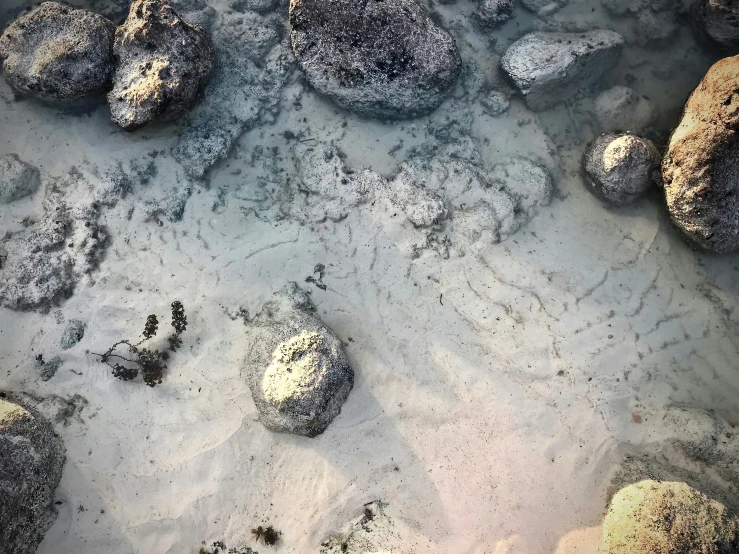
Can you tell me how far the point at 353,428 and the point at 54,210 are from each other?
12.3 feet

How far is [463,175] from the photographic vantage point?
18.4 ft

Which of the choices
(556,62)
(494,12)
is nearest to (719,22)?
(556,62)

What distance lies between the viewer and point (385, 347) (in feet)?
17.1

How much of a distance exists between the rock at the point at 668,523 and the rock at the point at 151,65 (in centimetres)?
574

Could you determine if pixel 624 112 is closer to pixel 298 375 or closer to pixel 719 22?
pixel 719 22

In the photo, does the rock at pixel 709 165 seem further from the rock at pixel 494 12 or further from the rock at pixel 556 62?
the rock at pixel 494 12

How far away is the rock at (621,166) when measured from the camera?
5336 mm

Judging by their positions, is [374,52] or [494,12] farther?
[494,12]

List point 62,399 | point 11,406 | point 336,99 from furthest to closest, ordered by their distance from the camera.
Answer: point 336,99
point 62,399
point 11,406

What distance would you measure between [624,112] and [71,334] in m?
6.35

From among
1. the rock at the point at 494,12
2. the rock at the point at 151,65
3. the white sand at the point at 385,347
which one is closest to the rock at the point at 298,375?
the white sand at the point at 385,347

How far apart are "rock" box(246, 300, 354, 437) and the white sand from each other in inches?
9.0

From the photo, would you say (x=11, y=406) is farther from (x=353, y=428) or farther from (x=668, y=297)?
(x=668, y=297)

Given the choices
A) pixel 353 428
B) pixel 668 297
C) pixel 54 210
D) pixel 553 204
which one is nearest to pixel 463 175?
pixel 553 204
